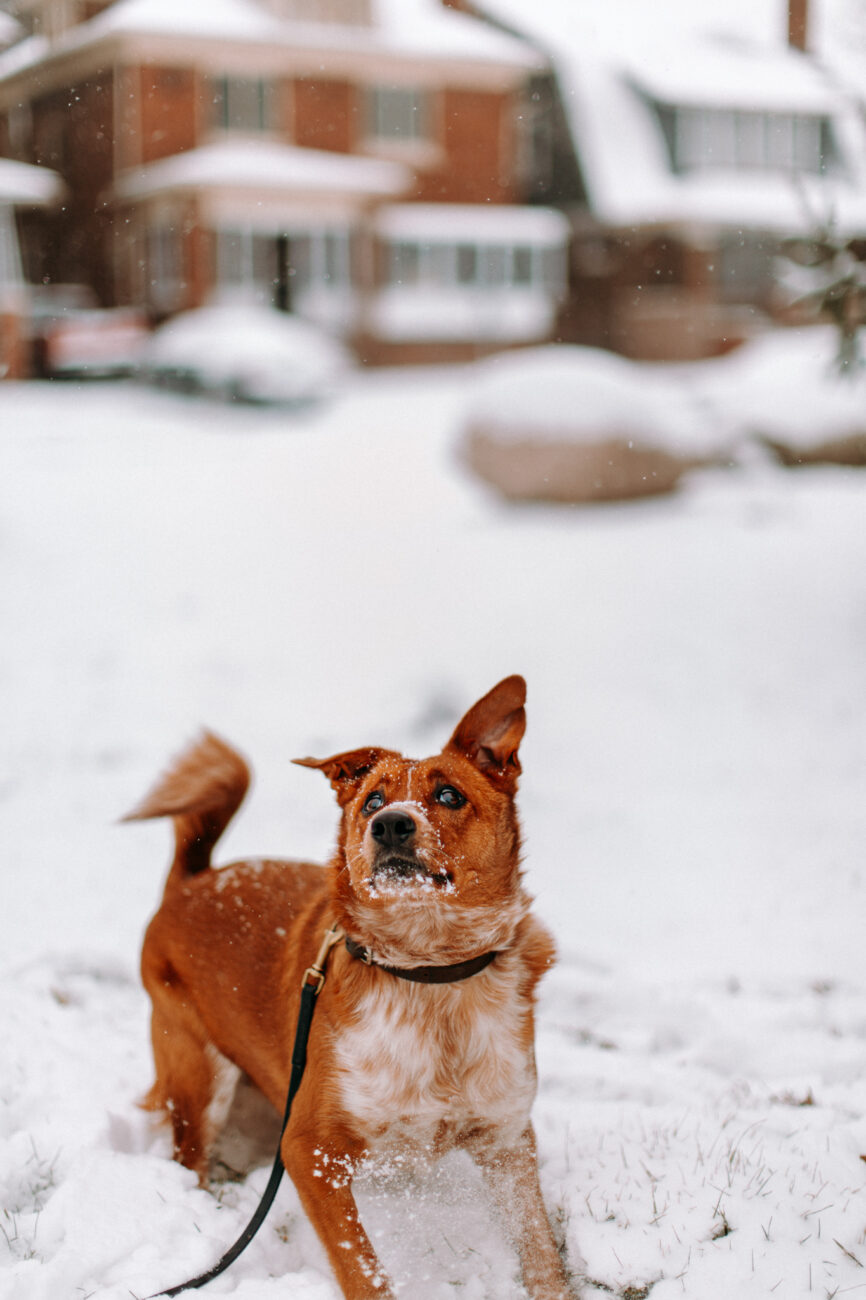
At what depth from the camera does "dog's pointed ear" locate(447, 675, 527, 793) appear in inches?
103

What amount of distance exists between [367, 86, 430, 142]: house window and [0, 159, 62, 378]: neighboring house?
8.09 meters

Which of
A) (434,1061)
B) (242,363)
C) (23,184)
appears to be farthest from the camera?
(23,184)

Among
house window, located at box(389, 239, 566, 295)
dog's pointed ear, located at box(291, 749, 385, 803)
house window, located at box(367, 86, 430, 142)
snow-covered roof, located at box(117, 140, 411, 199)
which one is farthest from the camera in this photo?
house window, located at box(389, 239, 566, 295)

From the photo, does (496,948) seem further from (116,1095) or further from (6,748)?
(6,748)

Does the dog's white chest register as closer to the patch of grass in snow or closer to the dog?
the dog

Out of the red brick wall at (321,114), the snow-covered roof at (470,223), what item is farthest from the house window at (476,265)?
the red brick wall at (321,114)

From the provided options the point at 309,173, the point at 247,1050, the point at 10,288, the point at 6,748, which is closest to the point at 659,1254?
the point at 247,1050

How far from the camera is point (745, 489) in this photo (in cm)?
1254

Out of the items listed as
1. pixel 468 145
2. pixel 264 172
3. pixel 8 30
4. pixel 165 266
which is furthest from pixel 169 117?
pixel 8 30

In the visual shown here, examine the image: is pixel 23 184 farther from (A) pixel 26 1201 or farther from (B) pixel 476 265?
(A) pixel 26 1201

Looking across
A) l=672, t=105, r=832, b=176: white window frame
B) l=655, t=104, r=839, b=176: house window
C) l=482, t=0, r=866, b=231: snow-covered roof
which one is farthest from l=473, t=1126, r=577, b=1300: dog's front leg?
l=655, t=104, r=839, b=176: house window

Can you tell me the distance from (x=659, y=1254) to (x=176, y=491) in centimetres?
1119

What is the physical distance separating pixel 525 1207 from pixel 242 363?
15.8 meters

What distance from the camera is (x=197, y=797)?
3.04 meters
